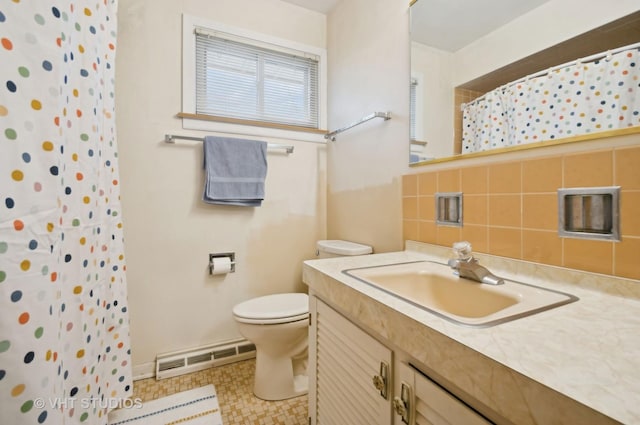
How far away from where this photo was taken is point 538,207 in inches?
32.1

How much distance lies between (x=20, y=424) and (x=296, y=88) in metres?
2.01

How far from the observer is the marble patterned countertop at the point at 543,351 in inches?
13.0

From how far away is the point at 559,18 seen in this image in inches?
31.0

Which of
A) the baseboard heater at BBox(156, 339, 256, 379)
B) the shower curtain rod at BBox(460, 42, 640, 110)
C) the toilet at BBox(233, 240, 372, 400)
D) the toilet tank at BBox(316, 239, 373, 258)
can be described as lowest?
the baseboard heater at BBox(156, 339, 256, 379)

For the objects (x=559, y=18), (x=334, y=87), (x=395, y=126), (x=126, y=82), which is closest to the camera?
(x=559, y=18)

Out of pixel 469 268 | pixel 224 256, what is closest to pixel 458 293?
pixel 469 268

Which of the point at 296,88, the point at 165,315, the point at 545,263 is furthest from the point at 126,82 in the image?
the point at 545,263

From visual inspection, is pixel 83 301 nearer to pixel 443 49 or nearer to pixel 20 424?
pixel 20 424

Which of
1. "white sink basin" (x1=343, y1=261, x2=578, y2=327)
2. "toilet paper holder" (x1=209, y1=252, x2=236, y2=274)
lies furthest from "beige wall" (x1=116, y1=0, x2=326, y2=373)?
"white sink basin" (x1=343, y1=261, x2=578, y2=327)

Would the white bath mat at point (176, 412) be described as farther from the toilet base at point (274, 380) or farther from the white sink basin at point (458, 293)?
the white sink basin at point (458, 293)

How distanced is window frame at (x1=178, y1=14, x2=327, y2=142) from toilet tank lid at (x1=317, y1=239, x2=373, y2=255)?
78cm

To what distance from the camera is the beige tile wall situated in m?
0.66

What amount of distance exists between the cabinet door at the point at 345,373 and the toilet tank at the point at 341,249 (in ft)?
1.85

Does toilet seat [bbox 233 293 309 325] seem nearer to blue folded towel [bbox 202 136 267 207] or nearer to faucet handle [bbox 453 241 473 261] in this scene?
blue folded towel [bbox 202 136 267 207]
